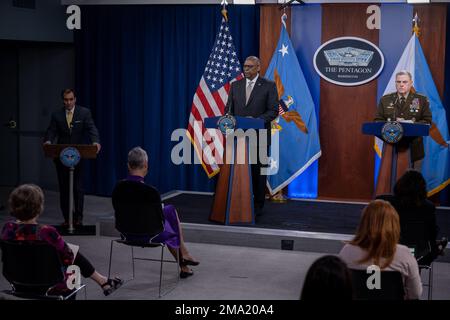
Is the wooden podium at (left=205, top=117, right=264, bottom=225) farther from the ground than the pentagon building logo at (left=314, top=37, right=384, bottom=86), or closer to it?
closer to it

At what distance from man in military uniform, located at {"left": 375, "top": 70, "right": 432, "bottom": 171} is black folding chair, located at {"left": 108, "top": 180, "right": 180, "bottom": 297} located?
2.71 metres

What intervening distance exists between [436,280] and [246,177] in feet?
6.49

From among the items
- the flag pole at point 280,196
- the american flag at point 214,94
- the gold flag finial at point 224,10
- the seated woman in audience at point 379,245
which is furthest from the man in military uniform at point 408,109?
the seated woman in audience at point 379,245

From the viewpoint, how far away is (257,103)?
22.8 feet

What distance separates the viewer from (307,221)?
6945 mm

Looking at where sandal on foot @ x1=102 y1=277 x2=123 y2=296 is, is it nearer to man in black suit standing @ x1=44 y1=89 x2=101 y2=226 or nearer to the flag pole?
man in black suit standing @ x1=44 y1=89 x2=101 y2=226

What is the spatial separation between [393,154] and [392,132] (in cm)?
33

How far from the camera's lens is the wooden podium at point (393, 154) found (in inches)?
238

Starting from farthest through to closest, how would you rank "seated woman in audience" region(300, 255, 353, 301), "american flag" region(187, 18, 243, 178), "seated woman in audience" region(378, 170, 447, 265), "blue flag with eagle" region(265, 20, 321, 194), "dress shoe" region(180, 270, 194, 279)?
"american flag" region(187, 18, 243, 178)
"blue flag with eagle" region(265, 20, 321, 194)
"dress shoe" region(180, 270, 194, 279)
"seated woman in audience" region(378, 170, 447, 265)
"seated woman in audience" region(300, 255, 353, 301)

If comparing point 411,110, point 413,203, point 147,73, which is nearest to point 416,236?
point 413,203

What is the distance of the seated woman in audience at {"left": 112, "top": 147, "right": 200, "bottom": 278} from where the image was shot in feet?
16.3

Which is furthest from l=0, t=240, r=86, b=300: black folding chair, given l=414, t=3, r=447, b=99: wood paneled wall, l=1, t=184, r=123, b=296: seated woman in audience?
l=414, t=3, r=447, b=99: wood paneled wall
